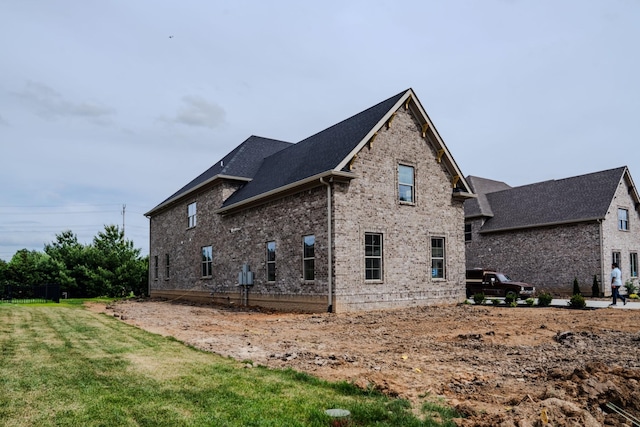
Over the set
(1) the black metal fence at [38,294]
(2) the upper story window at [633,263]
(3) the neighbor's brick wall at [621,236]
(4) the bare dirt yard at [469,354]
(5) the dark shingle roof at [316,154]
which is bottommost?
(1) the black metal fence at [38,294]

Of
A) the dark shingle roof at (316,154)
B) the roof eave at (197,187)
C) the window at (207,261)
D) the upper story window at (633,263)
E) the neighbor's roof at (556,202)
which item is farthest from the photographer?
the upper story window at (633,263)

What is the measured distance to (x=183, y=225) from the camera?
103 ft

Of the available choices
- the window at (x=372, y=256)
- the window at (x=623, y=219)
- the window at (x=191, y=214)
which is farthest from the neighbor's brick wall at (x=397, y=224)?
the window at (x=623, y=219)

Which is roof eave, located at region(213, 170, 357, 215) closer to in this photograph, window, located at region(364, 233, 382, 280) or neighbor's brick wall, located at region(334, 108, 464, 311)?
neighbor's brick wall, located at region(334, 108, 464, 311)

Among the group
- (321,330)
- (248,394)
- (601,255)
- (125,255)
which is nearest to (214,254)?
(321,330)

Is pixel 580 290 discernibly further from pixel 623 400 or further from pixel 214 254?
pixel 623 400

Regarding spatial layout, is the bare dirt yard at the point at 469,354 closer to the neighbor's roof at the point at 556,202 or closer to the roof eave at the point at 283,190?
the roof eave at the point at 283,190

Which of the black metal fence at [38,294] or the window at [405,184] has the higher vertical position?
the window at [405,184]

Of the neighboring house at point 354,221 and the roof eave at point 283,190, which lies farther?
the neighboring house at point 354,221

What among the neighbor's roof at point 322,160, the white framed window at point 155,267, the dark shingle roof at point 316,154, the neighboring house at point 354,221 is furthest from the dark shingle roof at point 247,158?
the white framed window at point 155,267

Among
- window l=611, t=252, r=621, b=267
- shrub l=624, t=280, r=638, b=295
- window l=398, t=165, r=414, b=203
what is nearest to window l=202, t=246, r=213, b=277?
window l=398, t=165, r=414, b=203

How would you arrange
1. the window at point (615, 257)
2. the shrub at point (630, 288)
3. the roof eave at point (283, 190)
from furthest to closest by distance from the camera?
the window at point (615, 257)
the shrub at point (630, 288)
the roof eave at point (283, 190)

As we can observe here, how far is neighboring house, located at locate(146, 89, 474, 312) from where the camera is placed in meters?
18.0

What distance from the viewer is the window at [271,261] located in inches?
834
